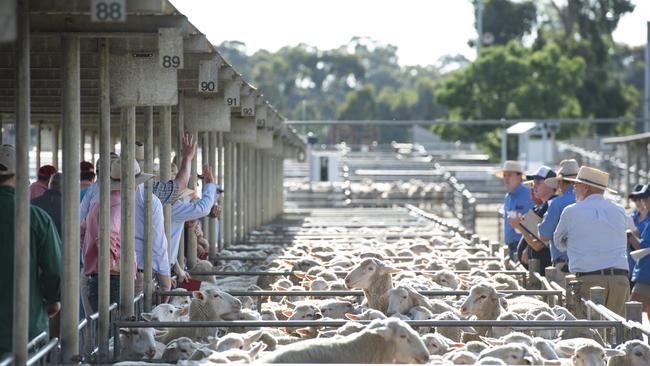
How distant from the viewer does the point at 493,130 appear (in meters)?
71.6

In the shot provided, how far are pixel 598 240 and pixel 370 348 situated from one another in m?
4.82

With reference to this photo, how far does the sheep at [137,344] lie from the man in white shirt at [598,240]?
4377 mm

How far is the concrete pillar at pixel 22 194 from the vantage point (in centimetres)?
760

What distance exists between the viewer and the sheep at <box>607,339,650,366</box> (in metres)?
9.40

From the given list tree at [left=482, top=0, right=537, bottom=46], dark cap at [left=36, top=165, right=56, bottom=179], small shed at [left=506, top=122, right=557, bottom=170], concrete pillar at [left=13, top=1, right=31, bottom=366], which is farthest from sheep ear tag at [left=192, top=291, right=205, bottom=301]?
tree at [left=482, top=0, right=537, bottom=46]

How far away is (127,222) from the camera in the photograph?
35.0 ft

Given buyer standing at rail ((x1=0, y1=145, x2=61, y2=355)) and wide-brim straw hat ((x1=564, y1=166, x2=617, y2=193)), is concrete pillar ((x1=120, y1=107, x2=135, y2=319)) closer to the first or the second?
buyer standing at rail ((x1=0, y1=145, x2=61, y2=355))

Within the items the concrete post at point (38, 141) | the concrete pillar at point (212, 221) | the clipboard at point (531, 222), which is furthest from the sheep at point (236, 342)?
the concrete post at point (38, 141)

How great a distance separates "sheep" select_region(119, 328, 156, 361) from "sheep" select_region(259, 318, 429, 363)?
1.57 meters

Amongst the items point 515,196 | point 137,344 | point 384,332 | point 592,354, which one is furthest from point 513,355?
point 515,196

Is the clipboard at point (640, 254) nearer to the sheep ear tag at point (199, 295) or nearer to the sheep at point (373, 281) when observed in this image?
the sheep at point (373, 281)

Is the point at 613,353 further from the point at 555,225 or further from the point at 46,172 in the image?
the point at 46,172

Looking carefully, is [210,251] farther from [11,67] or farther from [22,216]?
[22,216]

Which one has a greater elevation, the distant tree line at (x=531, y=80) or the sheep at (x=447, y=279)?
the distant tree line at (x=531, y=80)
